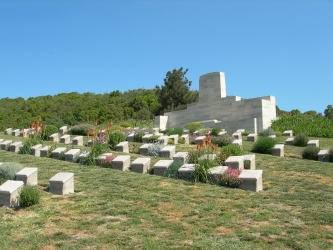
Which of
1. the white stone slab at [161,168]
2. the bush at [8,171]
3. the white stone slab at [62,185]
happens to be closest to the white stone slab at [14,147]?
the bush at [8,171]

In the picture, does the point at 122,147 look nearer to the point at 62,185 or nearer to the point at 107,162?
the point at 107,162

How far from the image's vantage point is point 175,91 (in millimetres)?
35969

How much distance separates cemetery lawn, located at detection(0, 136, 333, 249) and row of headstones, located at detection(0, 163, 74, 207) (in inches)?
7.0

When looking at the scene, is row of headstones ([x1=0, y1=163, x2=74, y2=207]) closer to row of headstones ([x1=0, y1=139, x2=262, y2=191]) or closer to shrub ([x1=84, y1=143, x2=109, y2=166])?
row of headstones ([x1=0, y1=139, x2=262, y2=191])

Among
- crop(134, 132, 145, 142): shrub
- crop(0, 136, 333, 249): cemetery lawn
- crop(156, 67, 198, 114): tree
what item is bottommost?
crop(0, 136, 333, 249): cemetery lawn

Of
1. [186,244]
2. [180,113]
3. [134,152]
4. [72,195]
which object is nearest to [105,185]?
[72,195]

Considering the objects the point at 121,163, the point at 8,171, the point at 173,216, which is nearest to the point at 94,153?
the point at 121,163

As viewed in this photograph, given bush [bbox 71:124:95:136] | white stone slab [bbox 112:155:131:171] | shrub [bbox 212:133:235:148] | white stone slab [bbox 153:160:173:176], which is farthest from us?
bush [bbox 71:124:95:136]

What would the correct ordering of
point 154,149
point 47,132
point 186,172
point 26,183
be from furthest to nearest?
point 47,132, point 154,149, point 186,172, point 26,183

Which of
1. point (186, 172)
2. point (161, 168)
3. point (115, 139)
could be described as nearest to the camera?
point (186, 172)

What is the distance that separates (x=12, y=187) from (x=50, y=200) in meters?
0.72

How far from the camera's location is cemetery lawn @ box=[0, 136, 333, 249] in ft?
16.9

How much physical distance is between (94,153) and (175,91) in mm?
25270

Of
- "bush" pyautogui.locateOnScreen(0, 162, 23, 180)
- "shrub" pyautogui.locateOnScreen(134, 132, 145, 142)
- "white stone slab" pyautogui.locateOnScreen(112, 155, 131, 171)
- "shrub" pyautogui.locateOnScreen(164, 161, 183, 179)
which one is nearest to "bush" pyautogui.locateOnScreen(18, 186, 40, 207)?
"bush" pyautogui.locateOnScreen(0, 162, 23, 180)
